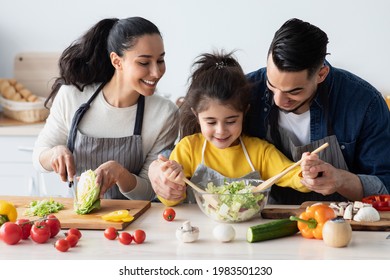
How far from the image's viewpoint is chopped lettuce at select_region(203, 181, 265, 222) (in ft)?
6.32

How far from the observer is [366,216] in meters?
1.93

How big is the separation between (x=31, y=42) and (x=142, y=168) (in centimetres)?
189

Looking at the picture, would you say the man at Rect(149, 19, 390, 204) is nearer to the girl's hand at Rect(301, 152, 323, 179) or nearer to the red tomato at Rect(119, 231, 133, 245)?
the girl's hand at Rect(301, 152, 323, 179)

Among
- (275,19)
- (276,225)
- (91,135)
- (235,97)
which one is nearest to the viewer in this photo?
(276,225)

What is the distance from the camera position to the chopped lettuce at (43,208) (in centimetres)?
204

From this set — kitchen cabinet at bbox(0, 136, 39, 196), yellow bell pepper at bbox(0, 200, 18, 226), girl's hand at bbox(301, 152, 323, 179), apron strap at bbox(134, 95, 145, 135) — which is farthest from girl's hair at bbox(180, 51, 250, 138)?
kitchen cabinet at bbox(0, 136, 39, 196)

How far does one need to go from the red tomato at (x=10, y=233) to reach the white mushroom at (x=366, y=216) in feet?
2.98

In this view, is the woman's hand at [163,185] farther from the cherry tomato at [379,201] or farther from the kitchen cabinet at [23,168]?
the kitchen cabinet at [23,168]

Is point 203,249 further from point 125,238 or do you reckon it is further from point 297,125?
point 297,125

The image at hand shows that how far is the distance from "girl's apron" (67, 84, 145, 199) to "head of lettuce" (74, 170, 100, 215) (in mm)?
375

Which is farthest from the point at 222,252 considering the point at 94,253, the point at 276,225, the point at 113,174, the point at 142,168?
the point at 142,168

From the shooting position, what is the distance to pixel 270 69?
80.9 inches

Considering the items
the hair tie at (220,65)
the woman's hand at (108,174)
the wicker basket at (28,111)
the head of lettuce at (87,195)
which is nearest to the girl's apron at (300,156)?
the hair tie at (220,65)
